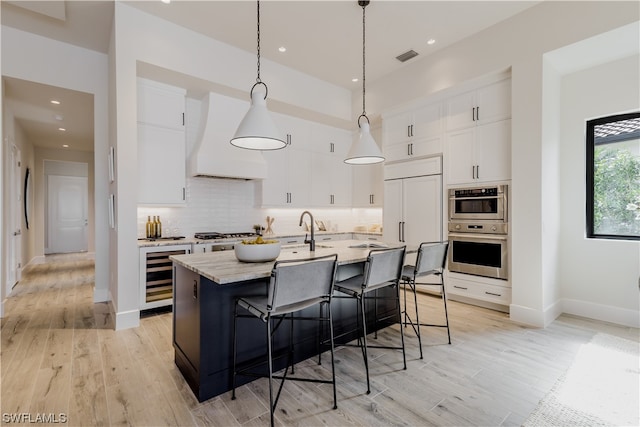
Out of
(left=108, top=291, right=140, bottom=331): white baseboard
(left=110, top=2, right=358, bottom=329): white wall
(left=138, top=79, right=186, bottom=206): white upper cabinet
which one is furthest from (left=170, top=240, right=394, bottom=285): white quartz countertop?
(left=138, top=79, right=186, bottom=206): white upper cabinet

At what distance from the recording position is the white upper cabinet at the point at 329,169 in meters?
5.54

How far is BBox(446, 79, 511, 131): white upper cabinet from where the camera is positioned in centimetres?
→ 363

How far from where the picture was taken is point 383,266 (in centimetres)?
230

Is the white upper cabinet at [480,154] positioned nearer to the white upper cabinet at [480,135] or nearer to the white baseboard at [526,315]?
the white upper cabinet at [480,135]

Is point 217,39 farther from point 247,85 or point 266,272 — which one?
point 266,272

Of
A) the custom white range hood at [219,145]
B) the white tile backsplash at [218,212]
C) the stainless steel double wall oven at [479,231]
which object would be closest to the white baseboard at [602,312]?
the stainless steel double wall oven at [479,231]

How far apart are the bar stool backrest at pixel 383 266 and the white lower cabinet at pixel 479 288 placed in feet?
6.27

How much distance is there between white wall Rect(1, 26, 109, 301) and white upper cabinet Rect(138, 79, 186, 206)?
34.5 inches

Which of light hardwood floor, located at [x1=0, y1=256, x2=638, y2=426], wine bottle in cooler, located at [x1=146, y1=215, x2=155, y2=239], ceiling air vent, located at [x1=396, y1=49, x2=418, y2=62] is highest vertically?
ceiling air vent, located at [x1=396, y1=49, x2=418, y2=62]

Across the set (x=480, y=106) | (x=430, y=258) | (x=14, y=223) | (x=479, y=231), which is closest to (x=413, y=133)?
(x=480, y=106)

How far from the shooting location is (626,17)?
9.00 ft

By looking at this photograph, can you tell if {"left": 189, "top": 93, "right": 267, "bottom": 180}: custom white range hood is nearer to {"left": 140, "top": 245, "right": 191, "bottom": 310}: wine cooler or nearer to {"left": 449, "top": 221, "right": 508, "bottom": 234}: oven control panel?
{"left": 140, "top": 245, "right": 191, "bottom": 310}: wine cooler

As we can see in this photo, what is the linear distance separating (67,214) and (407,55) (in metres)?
9.86

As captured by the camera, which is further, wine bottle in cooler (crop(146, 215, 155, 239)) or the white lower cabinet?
wine bottle in cooler (crop(146, 215, 155, 239))
